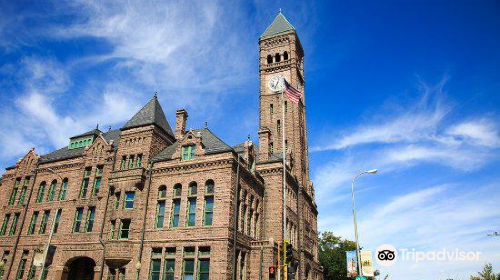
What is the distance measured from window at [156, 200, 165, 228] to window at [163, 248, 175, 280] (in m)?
2.34

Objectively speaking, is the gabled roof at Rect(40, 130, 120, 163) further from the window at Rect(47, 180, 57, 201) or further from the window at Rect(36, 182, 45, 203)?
the window at Rect(36, 182, 45, 203)

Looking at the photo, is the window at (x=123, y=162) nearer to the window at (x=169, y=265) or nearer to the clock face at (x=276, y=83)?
the window at (x=169, y=265)

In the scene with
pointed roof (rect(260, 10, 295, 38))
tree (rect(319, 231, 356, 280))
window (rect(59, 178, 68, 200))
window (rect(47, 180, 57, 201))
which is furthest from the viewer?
tree (rect(319, 231, 356, 280))

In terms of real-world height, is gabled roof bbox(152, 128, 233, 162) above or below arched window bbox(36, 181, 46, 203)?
above

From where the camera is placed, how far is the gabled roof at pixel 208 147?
30.8 metres

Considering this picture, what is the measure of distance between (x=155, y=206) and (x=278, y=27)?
3447 centimetres

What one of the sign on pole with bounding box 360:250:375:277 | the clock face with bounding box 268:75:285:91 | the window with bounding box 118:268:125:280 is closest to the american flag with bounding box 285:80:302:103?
the sign on pole with bounding box 360:250:375:277

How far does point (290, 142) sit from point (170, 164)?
55.6ft

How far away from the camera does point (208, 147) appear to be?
32000mm

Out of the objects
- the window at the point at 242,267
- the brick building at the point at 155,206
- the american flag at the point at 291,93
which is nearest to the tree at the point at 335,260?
the brick building at the point at 155,206

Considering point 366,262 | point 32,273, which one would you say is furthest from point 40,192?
point 366,262

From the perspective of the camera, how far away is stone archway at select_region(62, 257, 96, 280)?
34216 millimetres

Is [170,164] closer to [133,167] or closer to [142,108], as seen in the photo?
[133,167]

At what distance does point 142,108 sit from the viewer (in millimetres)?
37438
